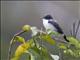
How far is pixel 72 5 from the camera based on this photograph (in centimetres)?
111

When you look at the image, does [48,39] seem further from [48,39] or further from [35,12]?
[35,12]

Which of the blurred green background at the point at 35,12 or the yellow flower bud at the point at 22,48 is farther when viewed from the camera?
the blurred green background at the point at 35,12

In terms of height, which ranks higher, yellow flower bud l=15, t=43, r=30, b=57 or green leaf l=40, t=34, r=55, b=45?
green leaf l=40, t=34, r=55, b=45

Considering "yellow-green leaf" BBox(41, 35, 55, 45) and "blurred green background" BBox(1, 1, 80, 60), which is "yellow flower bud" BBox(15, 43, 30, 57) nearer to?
"yellow-green leaf" BBox(41, 35, 55, 45)

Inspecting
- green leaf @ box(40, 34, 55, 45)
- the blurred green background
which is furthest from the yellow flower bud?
the blurred green background

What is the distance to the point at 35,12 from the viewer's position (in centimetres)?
108

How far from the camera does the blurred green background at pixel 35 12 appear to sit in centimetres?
103

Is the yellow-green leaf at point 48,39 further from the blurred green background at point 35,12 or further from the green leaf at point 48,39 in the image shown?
the blurred green background at point 35,12

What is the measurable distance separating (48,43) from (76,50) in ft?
0.35

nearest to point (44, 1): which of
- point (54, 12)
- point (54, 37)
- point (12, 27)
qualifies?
point (54, 12)

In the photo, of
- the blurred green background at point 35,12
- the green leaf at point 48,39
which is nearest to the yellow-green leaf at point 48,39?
the green leaf at point 48,39

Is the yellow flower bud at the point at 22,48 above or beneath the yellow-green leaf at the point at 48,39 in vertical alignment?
beneath

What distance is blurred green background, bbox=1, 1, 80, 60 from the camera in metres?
1.03

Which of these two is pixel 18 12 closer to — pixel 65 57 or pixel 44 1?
pixel 44 1
